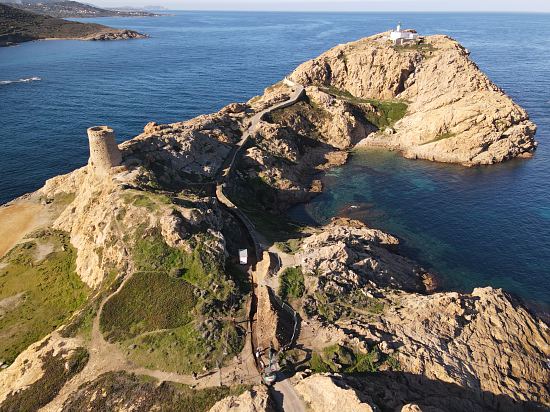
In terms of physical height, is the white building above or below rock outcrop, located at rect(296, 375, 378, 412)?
above

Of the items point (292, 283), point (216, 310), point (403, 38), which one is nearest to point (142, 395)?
point (216, 310)

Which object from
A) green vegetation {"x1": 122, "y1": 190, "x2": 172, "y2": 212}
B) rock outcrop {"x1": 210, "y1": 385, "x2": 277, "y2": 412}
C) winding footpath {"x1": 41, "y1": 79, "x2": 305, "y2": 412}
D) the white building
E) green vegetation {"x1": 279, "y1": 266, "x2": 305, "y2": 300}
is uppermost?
the white building

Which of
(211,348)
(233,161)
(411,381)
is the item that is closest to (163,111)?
(233,161)

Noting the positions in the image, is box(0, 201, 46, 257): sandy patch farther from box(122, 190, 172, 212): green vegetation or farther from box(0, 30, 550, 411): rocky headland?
box(122, 190, 172, 212): green vegetation

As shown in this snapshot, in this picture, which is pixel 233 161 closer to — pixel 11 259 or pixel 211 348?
pixel 11 259

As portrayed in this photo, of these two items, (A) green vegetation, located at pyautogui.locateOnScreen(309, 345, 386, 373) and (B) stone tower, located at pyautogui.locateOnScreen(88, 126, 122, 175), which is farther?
(B) stone tower, located at pyautogui.locateOnScreen(88, 126, 122, 175)

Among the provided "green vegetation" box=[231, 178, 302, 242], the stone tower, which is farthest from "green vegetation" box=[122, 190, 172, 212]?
"green vegetation" box=[231, 178, 302, 242]
